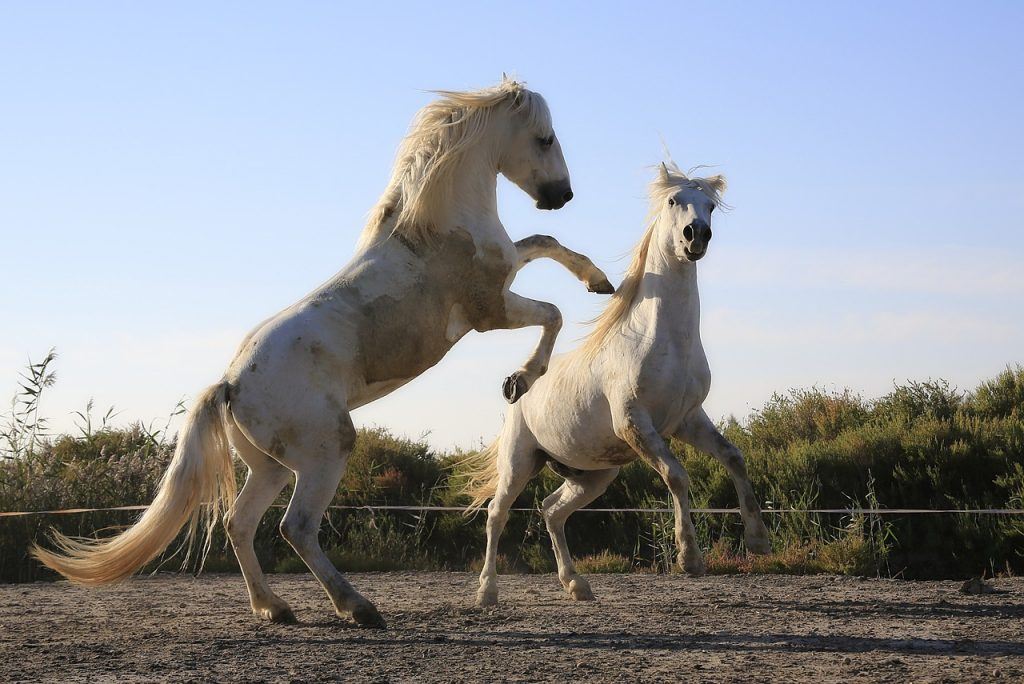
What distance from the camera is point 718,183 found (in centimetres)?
725

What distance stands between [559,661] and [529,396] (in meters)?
2.88

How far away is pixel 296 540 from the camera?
553 cm

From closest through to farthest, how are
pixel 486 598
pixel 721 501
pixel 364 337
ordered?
1. pixel 364 337
2. pixel 486 598
3. pixel 721 501

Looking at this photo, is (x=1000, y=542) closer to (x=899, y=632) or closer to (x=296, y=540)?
(x=899, y=632)

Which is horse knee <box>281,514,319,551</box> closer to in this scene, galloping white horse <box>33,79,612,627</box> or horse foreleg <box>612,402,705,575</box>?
galloping white horse <box>33,79,612,627</box>

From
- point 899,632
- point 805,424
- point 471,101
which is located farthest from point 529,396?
point 805,424

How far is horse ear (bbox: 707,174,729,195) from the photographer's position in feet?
23.7

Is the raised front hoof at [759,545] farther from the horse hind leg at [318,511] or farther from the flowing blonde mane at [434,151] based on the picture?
the flowing blonde mane at [434,151]

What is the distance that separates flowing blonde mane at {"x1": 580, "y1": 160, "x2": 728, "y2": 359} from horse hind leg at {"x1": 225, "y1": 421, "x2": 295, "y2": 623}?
2.11 metres

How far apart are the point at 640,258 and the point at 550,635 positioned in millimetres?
2668

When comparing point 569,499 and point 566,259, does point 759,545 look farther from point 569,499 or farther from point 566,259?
point 566,259

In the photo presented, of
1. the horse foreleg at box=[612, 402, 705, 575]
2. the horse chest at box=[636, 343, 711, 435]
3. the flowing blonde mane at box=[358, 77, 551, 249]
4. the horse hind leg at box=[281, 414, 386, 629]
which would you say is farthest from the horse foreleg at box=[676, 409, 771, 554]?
the horse hind leg at box=[281, 414, 386, 629]

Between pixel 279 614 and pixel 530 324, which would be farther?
pixel 530 324

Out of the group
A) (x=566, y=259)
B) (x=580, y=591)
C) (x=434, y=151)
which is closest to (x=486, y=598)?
(x=580, y=591)
